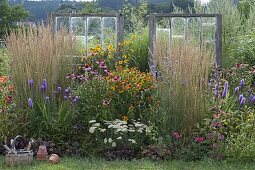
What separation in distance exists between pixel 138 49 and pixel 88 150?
3866 mm

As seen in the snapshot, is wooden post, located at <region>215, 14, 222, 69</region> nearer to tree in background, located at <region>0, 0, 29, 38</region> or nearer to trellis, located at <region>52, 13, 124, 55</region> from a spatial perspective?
trellis, located at <region>52, 13, 124, 55</region>

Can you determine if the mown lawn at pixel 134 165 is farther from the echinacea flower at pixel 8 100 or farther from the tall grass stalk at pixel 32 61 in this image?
the tall grass stalk at pixel 32 61

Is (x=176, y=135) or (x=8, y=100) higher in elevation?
(x=8, y=100)

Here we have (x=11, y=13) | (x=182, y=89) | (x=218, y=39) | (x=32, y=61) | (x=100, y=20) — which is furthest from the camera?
(x=11, y=13)

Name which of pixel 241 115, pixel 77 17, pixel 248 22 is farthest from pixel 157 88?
pixel 248 22

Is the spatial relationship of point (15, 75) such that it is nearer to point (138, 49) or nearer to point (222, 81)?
point (222, 81)

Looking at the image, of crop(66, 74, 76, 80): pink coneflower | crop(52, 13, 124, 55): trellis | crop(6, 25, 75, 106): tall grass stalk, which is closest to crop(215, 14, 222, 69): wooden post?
crop(52, 13, 124, 55): trellis

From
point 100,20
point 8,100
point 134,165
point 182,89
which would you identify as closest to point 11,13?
point 100,20

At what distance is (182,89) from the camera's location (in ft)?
18.3

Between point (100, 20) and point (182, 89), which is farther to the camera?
point (100, 20)

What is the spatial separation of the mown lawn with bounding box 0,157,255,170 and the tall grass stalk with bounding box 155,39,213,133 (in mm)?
503

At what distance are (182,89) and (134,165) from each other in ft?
3.25

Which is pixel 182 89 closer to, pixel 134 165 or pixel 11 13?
pixel 134 165

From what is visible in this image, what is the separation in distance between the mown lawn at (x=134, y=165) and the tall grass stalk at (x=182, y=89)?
1.65 ft
